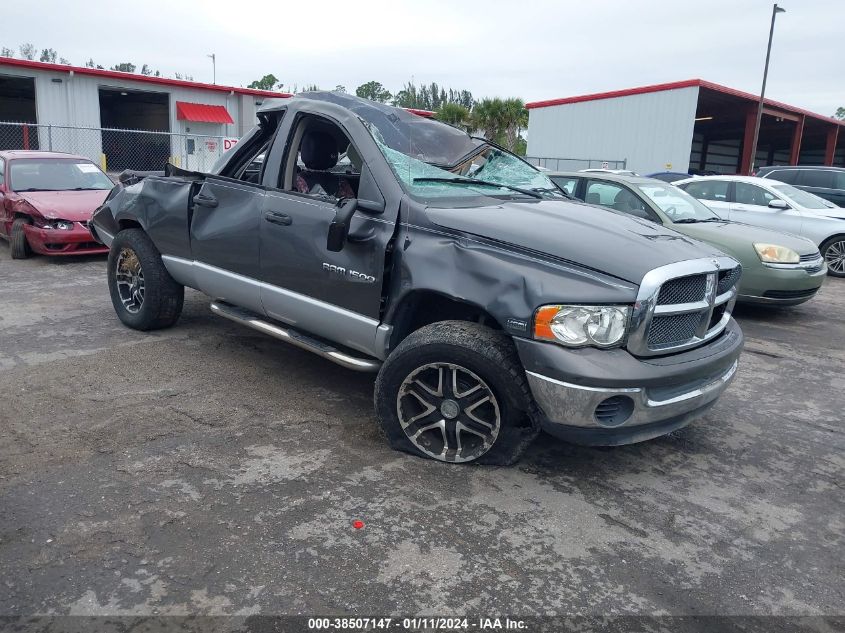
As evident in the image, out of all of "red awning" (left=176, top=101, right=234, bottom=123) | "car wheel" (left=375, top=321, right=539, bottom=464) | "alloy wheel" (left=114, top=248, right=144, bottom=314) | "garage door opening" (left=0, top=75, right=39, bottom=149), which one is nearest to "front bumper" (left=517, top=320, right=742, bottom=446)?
"car wheel" (left=375, top=321, right=539, bottom=464)

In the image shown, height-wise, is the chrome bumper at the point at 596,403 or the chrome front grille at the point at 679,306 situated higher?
the chrome front grille at the point at 679,306

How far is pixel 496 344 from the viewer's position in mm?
3361

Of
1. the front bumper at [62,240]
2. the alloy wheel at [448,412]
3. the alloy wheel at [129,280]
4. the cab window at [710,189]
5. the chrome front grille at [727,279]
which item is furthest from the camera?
the cab window at [710,189]

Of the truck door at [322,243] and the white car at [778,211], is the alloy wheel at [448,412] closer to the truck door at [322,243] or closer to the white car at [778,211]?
the truck door at [322,243]

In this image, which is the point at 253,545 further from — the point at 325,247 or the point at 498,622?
the point at 325,247

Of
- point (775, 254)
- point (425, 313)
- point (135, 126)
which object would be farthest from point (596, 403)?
point (135, 126)

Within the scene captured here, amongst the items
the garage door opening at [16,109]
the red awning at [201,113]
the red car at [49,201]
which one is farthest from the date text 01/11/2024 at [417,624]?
the red awning at [201,113]

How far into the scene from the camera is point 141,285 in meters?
5.67

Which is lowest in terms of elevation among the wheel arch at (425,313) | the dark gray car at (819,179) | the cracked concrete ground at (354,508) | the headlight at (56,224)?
the cracked concrete ground at (354,508)

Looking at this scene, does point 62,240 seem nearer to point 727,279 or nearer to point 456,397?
point 456,397

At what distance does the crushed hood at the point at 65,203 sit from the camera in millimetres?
9094

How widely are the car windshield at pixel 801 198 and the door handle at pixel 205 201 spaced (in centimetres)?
925

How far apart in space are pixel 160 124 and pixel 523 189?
34707 mm

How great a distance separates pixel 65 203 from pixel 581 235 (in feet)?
27.2
